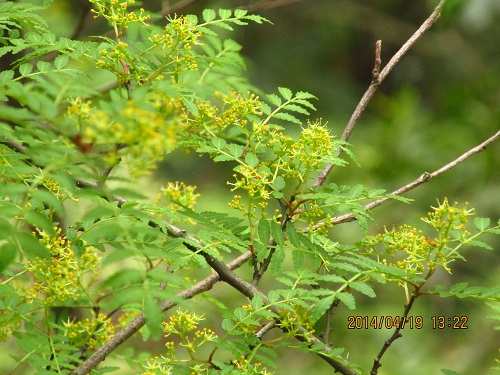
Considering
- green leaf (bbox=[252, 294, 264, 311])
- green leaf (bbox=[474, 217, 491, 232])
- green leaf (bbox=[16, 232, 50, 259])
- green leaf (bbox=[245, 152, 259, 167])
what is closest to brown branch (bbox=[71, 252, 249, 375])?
green leaf (bbox=[252, 294, 264, 311])

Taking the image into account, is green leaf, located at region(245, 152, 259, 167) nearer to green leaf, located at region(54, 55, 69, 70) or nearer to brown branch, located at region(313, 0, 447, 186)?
brown branch, located at region(313, 0, 447, 186)

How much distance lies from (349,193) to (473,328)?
3057 millimetres

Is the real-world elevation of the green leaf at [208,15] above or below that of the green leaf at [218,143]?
above

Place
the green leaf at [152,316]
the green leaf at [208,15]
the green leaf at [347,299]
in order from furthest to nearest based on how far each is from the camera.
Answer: the green leaf at [208,15], the green leaf at [347,299], the green leaf at [152,316]

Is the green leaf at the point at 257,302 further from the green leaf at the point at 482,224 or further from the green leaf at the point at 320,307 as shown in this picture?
the green leaf at the point at 482,224

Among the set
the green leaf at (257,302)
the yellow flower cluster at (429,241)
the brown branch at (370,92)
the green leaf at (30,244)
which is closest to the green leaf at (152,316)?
the green leaf at (30,244)

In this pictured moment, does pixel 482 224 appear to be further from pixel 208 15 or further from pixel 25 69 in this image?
pixel 25 69

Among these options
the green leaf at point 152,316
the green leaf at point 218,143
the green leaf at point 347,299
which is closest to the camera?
the green leaf at point 152,316

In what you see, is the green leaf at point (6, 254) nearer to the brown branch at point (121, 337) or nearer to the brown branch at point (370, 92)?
the brown branch at point (121, 337)

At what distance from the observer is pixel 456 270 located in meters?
4.71

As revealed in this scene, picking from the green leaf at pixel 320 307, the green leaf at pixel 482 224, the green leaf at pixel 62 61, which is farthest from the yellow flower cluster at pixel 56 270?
the green leaf at pixel 482 224

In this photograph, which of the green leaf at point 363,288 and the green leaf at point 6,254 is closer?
the green leaf at point 6,254

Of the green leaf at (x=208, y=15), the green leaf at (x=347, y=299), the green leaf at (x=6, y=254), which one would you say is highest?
the green leaf at (x=208, y=15)

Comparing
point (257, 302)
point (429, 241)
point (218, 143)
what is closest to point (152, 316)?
point (257, 302)
